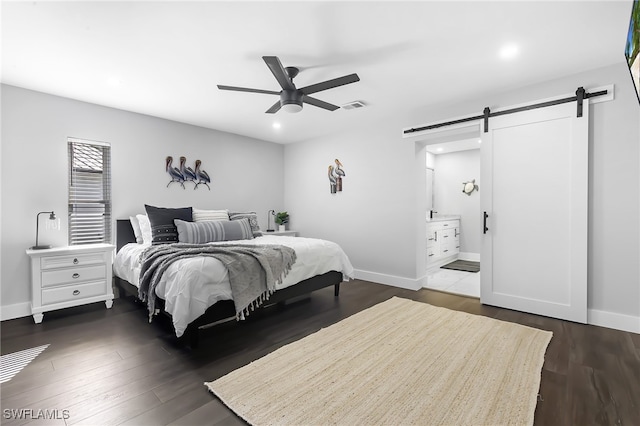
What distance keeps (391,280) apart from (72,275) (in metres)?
4.08

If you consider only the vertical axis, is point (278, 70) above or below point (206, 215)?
above

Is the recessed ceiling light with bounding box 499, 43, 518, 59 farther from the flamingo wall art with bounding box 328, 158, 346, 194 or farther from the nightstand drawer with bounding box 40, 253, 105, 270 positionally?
the nightstand drawer with bounding box 40, 253, 105, 270

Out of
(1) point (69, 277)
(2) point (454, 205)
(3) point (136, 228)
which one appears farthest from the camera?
(2) point (454, 205)

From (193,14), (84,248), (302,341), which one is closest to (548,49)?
(193,14)

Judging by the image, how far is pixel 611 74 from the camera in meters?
2.92

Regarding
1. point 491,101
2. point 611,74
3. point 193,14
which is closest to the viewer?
point 193,14

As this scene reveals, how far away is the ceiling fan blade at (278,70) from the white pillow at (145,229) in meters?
2.54

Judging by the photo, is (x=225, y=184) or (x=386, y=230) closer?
(x=386, y=230)

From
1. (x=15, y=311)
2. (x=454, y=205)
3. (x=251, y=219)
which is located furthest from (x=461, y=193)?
(x=15, y=311)

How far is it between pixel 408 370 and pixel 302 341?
3.01ft

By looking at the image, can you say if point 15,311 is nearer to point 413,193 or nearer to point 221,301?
point 221,301

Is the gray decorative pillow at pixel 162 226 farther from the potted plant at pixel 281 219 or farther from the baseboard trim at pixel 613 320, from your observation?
the baseboard trim at pixel 613 320

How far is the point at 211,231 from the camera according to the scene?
12.5 feet

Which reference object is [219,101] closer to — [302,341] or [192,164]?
[192,164]
